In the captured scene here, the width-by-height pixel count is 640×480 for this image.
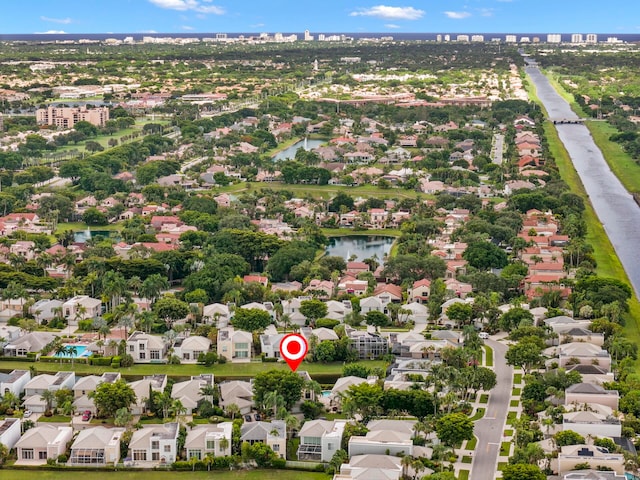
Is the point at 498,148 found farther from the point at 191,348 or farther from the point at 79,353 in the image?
the point at 79,353

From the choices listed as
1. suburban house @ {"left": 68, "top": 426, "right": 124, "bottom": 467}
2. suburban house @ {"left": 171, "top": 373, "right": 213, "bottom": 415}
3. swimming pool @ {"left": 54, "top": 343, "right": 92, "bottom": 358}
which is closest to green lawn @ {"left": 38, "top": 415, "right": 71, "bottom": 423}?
suburban house @ {"left": 68, "top": 426, "right": 124, "bottom": 467}

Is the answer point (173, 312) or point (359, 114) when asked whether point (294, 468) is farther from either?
point (359, 114)

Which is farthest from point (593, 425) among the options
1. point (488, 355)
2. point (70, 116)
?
point (70, 116)

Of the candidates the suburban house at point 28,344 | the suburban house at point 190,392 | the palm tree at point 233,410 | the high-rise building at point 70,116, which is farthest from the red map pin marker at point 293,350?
the high-rise building at point 70,116

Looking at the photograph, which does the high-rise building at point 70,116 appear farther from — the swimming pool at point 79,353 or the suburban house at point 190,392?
the suburban house at point 190,392

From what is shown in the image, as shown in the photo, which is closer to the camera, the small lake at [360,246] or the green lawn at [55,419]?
the green lawn at [55,419]

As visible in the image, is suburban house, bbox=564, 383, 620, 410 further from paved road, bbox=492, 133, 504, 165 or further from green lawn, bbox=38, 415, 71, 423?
paved road, bbox=492, 133, 504, 165
